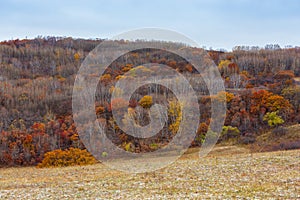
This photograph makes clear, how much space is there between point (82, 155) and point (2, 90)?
47.8 meters

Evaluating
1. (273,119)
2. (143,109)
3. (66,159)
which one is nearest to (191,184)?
(66,159)

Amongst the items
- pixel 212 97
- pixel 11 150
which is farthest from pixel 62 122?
pixel 212 97

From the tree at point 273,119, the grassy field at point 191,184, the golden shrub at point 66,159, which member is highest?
the tree at point 273,119

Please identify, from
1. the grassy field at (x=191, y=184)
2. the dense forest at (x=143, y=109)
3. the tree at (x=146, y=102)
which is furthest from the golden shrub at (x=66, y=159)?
the grassy field at (x=191, y=184)

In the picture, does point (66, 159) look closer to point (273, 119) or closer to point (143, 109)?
point (143, 109)

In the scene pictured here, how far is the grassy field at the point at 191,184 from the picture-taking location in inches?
805

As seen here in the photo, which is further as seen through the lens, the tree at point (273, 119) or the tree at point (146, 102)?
the tree at point (146, 102)

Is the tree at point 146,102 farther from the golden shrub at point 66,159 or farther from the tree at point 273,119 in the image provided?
the tree at point 273,119

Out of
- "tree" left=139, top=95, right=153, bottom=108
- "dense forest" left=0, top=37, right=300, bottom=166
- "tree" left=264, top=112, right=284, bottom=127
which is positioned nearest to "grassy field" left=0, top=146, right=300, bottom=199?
"dense forest" left=0, top=37, right=300, bottom=166

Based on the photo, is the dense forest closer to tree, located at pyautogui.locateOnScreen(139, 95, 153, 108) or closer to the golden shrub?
tree, located at pyautogui.locateOnScreen(139, 95, 153, 108)

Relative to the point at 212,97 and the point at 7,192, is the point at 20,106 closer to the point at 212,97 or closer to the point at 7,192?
the point at 212,97

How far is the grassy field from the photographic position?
20453 millimetres

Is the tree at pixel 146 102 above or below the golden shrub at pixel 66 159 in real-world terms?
above

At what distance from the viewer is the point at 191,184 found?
78.4ft
